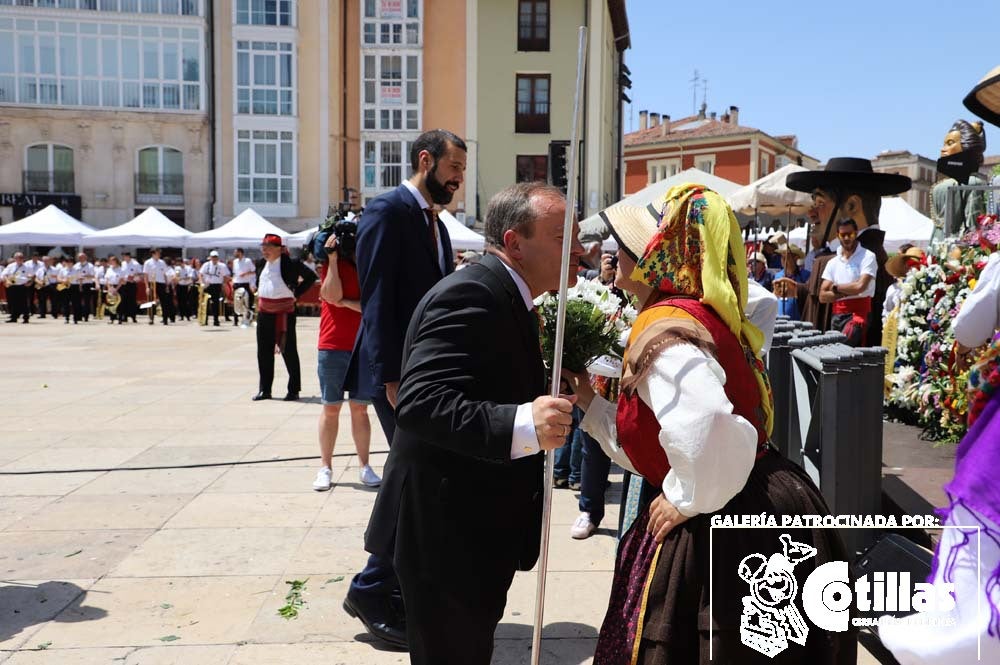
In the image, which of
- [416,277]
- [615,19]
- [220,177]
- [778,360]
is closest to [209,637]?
[416,277]

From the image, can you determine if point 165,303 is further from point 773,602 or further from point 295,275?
point 773,602

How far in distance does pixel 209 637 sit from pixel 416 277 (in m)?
1.85

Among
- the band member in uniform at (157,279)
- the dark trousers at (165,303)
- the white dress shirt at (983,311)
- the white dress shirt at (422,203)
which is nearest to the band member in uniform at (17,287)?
the band member in uniform at (157,279)

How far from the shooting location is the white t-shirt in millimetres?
7000

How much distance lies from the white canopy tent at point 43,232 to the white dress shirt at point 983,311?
26405mm

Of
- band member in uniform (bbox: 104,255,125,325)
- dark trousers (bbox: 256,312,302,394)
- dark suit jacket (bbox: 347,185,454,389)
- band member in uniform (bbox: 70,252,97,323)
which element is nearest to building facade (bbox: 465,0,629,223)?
band member in uniform (bbox: 104,255,125,325)

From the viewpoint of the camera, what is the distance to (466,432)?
7.64ft

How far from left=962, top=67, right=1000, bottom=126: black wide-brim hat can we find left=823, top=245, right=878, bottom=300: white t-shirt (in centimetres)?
527

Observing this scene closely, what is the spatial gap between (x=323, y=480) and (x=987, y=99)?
5.25m

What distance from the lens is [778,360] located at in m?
4.91

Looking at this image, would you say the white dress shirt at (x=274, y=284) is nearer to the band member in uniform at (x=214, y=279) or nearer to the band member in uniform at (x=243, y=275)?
the band member in uniform at (x=243, y=275)

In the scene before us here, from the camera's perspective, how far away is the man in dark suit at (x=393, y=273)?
3.77m

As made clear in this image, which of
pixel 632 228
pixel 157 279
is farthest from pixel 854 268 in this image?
pixel 157 279

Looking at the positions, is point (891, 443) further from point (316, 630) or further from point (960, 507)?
point (960, 507)
